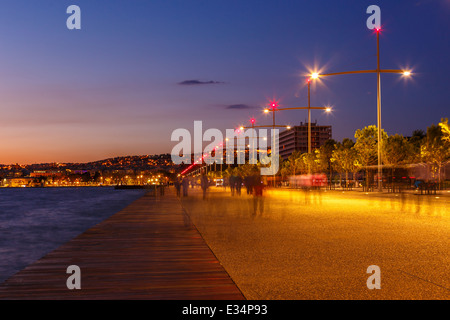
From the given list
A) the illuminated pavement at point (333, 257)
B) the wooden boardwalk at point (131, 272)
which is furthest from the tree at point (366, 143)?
the wooden boardwalk at point (131, 272)

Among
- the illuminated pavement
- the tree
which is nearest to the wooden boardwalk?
the illuminated pavement

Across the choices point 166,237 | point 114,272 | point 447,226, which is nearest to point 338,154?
point 447,226

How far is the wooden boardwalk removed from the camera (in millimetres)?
6191

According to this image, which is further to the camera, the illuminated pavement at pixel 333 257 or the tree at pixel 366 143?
the tree at pixel 366 143

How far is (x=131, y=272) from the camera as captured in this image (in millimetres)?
7520

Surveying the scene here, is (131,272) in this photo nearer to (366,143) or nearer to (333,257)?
(333,257)

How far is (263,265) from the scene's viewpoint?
7.94 metres

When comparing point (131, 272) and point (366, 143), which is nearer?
point (131, 272)

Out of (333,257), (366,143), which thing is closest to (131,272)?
(333,257)

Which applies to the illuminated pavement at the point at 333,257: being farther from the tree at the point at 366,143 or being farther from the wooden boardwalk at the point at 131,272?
the tree at the point at 366,143

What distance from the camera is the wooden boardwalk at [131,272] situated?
619 centimetres

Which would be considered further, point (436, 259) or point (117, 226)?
point (117, 226)
